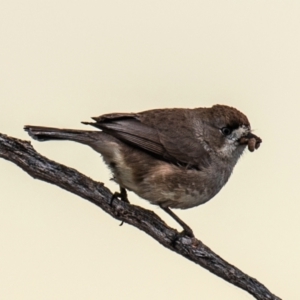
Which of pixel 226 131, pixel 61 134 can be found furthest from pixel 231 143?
pixel 61 134

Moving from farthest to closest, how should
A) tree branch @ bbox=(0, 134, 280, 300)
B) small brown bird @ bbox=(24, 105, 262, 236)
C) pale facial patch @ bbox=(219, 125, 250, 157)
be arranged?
pale facial patch @ bbox=(219, 125, 250, 157), small brown bird @ bbox=(24, 105, 262, 236), tree branch @ bbox=(0, 134, 280, 300)

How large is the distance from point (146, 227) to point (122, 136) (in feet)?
2.19

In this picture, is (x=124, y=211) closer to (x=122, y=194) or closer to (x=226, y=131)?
(x=122, y=194)

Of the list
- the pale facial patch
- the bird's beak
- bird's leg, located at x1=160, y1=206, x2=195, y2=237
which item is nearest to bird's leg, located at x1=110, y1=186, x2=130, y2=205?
bird's leg, located at x1=160, y1=206, x2=195, y2=237

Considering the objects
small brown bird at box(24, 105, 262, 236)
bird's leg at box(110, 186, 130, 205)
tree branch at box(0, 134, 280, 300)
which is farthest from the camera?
bird's leg at box(110, 186, 130, 205)

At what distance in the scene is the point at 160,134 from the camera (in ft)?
13.9

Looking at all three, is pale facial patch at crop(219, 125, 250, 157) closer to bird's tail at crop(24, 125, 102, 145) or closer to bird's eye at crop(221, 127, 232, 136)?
bird's eye at crop(221, 127, 232, 136)

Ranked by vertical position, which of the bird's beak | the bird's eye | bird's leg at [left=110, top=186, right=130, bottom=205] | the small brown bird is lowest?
bird's leg at [left=110, top=186, right=130, bottom=205]

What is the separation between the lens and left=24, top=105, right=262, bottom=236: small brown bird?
404 centimetres

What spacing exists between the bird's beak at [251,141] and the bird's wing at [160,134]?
1.02ft

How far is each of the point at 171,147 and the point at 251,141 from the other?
59cm

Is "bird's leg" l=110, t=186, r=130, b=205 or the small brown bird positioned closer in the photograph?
the small brown bird

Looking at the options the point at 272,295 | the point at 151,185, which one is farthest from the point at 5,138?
the point at 272,295

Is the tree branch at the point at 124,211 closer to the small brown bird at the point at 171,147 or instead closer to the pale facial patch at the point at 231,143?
the small brown bird at the point at 171,147
